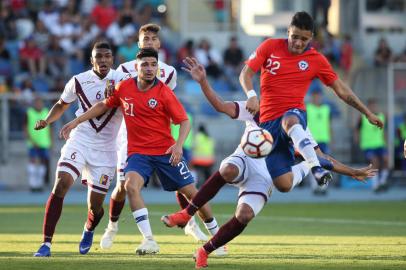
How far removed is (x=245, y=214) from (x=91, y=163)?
109 inches

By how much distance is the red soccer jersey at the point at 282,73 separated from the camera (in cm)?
1166

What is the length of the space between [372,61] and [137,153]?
20.7 metres

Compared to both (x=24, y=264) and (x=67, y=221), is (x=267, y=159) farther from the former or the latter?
(x=67, y=221)

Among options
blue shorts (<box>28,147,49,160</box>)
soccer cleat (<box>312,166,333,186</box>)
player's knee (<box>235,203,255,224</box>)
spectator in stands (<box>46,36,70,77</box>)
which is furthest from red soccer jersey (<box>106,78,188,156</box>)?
spectator in stands (<box>46,36,70,77</box>)

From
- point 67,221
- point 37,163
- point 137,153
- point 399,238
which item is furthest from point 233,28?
point 137,153

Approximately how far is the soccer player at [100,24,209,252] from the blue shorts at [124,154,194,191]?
81cm

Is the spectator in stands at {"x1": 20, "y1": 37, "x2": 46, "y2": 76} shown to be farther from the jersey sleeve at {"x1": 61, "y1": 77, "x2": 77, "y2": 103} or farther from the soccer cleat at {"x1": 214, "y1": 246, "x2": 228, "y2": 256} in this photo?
the soccer cleat at {"x1": 214, "y1": 246, "x2": 228, "y2": 256}

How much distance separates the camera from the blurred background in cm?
2620

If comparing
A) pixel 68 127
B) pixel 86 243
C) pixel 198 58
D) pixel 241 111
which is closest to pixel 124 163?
pixel 68 127

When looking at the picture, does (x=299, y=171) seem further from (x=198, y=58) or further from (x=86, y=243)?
(x=198, y=58)

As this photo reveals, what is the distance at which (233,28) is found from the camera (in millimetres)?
32031

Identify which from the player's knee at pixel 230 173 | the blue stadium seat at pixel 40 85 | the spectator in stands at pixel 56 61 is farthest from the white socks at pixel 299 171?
the spectator in stands at pixel 56 61

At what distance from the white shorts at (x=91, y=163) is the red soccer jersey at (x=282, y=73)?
2159 millimetres

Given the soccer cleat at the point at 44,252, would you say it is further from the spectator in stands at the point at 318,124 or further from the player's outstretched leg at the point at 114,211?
the spectator in stands at the point at 318,124
